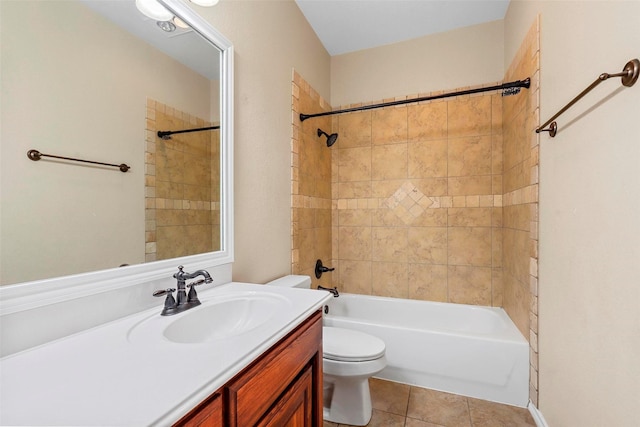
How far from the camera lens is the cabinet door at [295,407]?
0.80 meters

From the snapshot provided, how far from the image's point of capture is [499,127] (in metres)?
2.35

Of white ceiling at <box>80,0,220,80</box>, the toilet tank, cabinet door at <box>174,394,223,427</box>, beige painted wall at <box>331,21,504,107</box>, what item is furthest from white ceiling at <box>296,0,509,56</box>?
cabinet door at <box>174,394,223,427</box>

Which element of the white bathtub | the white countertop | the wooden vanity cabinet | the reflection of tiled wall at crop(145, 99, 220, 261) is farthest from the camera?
the white bathtub

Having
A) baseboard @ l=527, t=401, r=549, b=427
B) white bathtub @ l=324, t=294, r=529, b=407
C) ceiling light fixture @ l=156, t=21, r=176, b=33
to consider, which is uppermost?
ceiling light fixture @ l=156, t=21, r=176, b=33

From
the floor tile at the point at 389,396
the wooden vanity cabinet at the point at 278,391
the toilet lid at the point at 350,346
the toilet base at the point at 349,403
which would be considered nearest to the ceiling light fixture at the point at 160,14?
the wooden vanity cabinet at the point at 278,391

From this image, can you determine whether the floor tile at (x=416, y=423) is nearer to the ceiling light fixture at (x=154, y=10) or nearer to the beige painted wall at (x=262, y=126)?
the beige painted wall at (x=262, y=126)

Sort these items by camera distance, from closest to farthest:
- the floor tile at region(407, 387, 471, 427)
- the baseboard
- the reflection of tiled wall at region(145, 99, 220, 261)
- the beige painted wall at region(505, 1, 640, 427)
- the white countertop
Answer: the white countertop < the beige painted wall at region(505, 1, 640, 427) < the reflection of tiled wall at region(145, 99, 220, 261) < the baseboard < the floor tile at region(407, 387, 471, 427)

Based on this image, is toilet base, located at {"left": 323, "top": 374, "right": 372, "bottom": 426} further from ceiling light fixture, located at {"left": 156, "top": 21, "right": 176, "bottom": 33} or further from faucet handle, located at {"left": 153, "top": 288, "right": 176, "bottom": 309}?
ceiling light fixture, located at {"left": 156, "top": 21, "right": 176, "bottom": 33}

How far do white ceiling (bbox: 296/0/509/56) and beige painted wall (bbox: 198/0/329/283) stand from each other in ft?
0.82

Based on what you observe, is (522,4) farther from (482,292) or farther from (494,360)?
(494,360)

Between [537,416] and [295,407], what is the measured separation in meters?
1.51

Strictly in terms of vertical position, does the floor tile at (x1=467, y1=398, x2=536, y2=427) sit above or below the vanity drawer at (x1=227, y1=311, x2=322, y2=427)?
below

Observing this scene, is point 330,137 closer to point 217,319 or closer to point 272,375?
point 217,319

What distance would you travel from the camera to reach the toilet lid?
1.51 m
